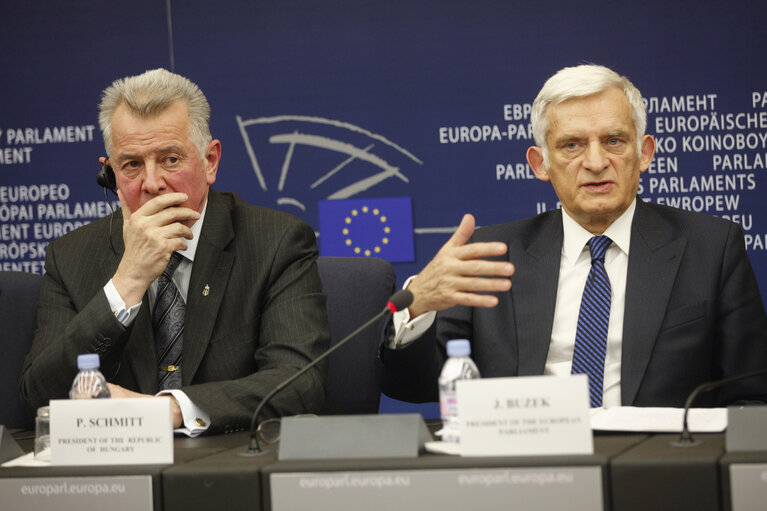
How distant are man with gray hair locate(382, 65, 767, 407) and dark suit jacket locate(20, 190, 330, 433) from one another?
285mm

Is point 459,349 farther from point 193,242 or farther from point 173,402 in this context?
point 193,242

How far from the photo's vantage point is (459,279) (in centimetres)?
191

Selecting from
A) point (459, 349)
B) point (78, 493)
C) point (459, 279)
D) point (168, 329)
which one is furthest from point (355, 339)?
point (78, 493)

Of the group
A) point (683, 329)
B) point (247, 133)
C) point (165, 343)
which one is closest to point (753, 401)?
point (683, 329)

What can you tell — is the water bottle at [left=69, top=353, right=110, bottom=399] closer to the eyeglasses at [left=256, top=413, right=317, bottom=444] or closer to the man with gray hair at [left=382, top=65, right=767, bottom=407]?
the eyeglasses at [left=256, top=413, right=317, bottom=444]

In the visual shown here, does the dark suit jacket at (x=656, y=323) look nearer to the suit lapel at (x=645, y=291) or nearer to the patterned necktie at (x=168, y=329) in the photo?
the suit lapel at (x=645, y=291)

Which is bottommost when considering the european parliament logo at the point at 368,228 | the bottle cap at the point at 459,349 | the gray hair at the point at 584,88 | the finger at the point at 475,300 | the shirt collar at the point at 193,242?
the bottle cap at the point at 459,349

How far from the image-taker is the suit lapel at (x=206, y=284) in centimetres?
237

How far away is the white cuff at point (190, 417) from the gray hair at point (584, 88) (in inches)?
45.5

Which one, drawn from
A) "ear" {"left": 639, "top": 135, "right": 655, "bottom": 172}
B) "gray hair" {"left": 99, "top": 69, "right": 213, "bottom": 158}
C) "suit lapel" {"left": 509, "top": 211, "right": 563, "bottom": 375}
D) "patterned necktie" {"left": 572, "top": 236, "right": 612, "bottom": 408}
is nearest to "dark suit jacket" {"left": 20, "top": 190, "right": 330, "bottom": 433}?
"gray hair" {"left": 99, "top": 69, "right": 213, "bottom": 158}

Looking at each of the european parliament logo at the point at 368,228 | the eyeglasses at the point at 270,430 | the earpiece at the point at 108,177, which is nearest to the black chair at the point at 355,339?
the earpiece at the point at 108,177

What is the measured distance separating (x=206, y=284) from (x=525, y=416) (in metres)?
1.22

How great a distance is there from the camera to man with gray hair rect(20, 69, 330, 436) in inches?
89.3

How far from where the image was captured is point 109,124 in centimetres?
251
